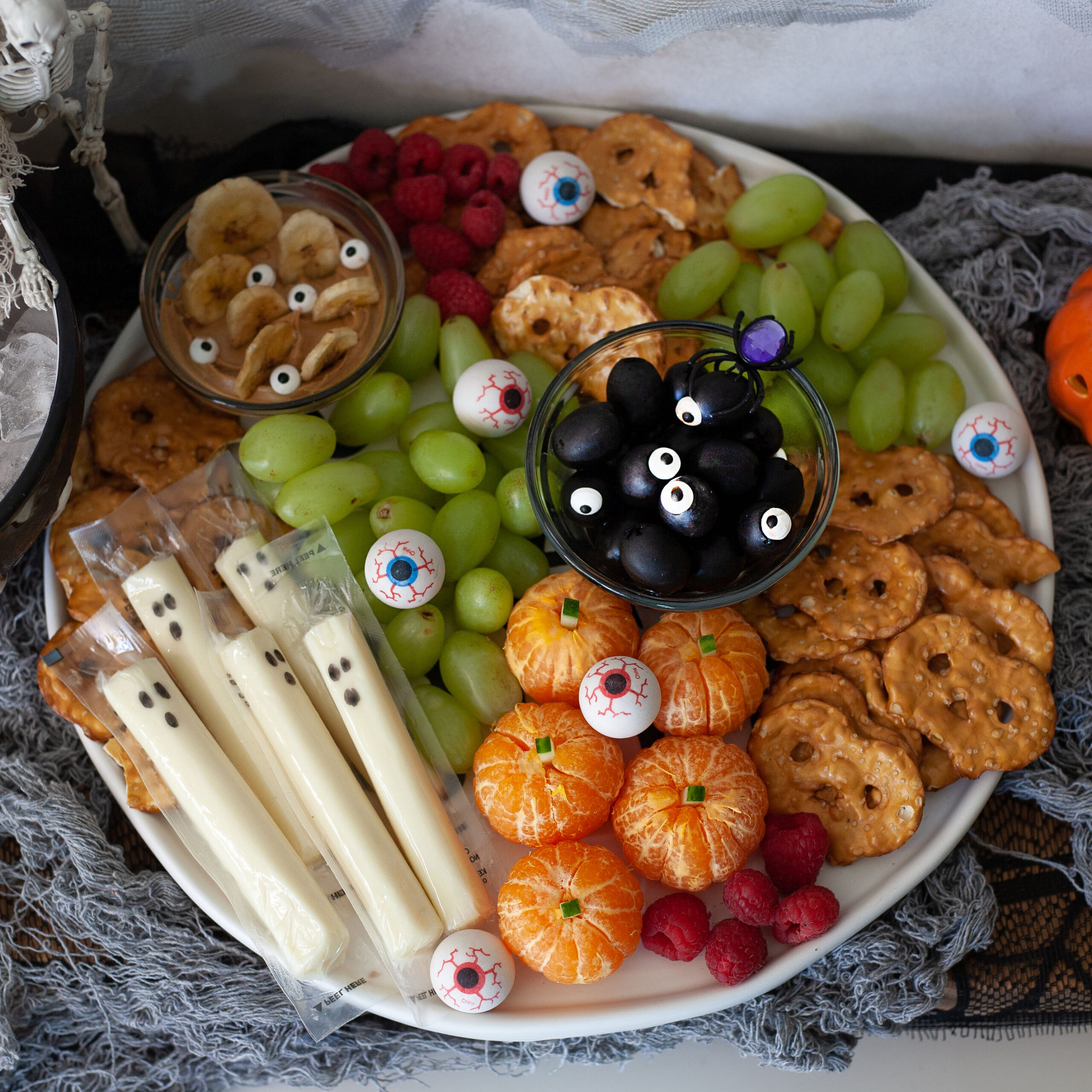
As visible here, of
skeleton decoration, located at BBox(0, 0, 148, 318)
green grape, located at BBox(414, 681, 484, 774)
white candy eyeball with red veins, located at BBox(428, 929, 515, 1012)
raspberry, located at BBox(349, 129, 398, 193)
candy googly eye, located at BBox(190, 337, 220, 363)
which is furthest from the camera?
raspberry, located at BBox(349, 129, 398, 193)

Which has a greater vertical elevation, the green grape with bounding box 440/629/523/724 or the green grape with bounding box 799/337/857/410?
the green grape with bounding box 799/337/857/410

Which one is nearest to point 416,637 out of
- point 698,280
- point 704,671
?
point 704,671

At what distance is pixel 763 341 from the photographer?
35.1 inches

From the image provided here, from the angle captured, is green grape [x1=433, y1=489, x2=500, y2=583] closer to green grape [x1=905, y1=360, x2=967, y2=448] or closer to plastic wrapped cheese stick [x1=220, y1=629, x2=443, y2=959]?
plastic wrapped cheese stick [x1=220, y1=629, x2=443, y2=959]

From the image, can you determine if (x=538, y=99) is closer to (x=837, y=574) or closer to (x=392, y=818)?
(x=837, y=574)

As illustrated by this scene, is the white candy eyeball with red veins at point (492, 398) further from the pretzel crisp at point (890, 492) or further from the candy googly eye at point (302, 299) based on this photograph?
the pretzel crisp at point (890, 492)

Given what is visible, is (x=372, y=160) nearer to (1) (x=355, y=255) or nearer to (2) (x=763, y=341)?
(1) (x=355, y=255)

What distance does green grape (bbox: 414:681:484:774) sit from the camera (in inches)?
38.9

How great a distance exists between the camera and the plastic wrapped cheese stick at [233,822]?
2.93 feet

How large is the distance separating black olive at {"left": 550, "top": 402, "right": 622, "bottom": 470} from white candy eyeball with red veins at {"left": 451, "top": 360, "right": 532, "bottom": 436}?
0.10 meters

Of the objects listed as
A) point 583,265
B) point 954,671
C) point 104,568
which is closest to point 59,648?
point 104,568

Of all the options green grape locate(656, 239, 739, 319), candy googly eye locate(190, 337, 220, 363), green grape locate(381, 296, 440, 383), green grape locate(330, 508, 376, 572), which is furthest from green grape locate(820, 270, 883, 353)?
candy googly eye locate(190, 337, 220, 363)

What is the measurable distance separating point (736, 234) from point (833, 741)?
0.62m

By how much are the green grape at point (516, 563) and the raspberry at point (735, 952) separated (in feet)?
1.32
